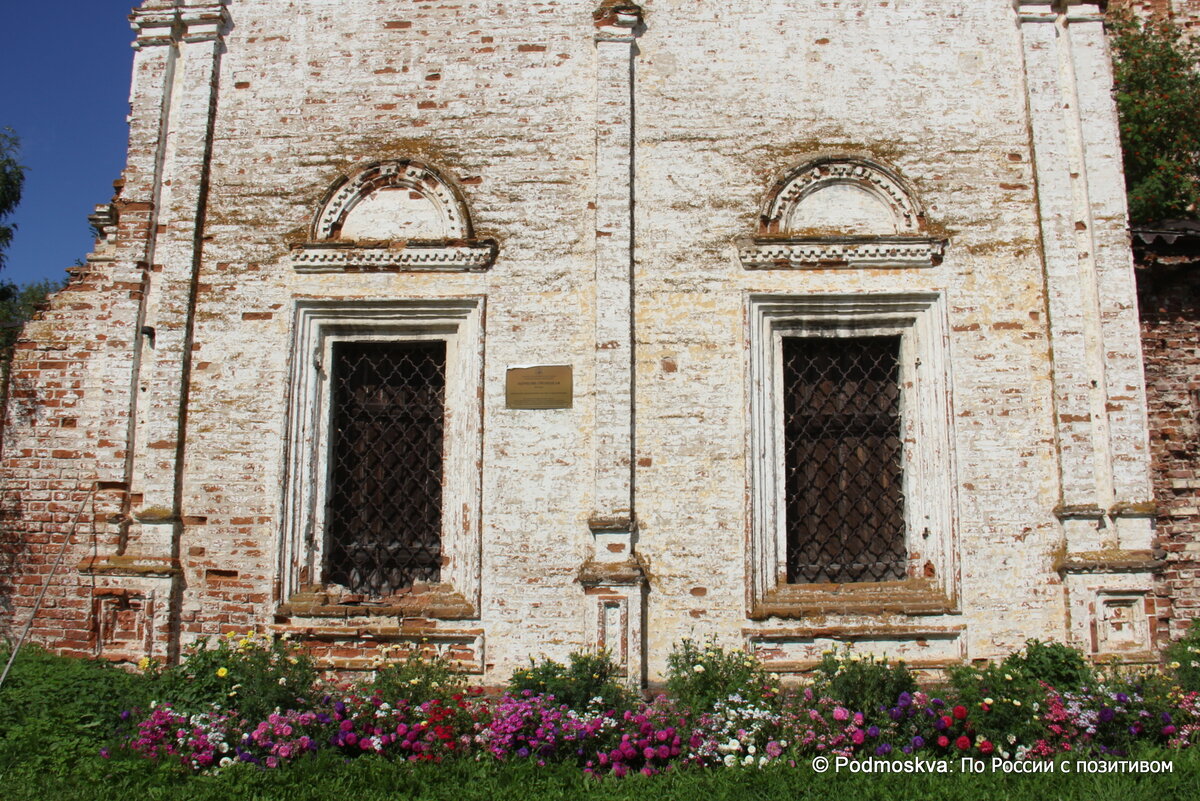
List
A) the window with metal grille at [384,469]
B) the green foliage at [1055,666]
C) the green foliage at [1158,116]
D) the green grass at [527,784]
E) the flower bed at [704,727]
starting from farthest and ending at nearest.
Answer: the green foliage at [1158,116] → the window with metal grille at [384,469] → the green foliage at [1055,666] → the flower bed at [704,727] → the green grass at [527,784]

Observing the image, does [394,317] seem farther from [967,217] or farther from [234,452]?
[967,217]

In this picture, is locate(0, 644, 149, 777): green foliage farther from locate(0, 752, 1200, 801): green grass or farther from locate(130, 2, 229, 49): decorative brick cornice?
locate(130, 2, 229, 49): decorative brick cornice

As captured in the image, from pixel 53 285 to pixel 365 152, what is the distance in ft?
62.7

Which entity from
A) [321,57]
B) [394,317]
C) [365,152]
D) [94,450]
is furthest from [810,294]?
[94,450]

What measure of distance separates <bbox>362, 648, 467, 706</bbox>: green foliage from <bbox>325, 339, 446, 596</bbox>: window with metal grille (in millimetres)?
714

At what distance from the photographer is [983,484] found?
6020 mm

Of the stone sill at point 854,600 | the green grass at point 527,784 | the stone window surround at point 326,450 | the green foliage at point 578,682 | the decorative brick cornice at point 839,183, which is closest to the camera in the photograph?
the green grass at point 527,784

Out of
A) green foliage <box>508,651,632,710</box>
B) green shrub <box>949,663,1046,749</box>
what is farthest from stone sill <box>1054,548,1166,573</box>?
green foliage <box>508,651,632,710</box>

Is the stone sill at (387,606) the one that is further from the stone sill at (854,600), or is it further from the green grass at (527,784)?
the stone sill at (854,600)

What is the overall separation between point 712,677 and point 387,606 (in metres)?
2.41

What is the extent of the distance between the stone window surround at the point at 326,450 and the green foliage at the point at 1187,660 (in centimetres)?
486

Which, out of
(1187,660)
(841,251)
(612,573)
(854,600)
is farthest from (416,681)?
(1187,660)

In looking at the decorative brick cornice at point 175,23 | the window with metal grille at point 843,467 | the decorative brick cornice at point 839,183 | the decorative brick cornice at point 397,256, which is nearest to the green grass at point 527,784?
the window with metal grille at point 843,467

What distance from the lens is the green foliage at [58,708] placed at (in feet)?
15.7
